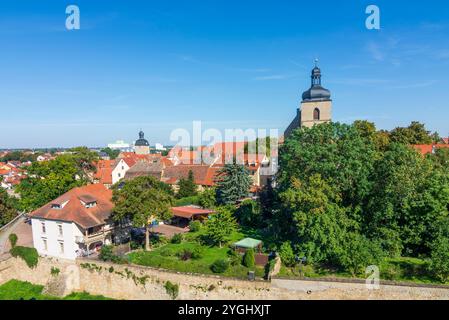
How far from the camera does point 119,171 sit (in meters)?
62.7

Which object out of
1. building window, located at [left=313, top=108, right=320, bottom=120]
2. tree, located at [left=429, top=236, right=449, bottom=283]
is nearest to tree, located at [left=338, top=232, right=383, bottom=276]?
tree, located at [left=429, top=236, right=449, bottom=283]

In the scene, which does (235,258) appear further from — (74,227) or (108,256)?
(74,227)

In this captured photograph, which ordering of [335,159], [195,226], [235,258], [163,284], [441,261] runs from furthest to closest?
1. [195,226]
2. [335,159]
3. [235,258]
4. [163,284]
5. [441,261]

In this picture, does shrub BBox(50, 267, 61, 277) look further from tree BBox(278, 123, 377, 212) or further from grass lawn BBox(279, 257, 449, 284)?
tree BBox(278, 123, 377, 212)

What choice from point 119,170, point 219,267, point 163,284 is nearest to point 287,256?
point 219,267

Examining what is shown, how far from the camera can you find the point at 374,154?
24.2m

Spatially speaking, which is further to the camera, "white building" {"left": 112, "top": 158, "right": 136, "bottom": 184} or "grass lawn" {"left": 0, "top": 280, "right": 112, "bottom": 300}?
"white building" {"left": 112, "top": 158, "right": 136, "bottom": 184}

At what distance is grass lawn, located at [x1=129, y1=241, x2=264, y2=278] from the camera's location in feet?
70.8

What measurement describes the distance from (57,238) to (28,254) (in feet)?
9.08

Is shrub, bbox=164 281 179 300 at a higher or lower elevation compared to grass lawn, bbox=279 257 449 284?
lower

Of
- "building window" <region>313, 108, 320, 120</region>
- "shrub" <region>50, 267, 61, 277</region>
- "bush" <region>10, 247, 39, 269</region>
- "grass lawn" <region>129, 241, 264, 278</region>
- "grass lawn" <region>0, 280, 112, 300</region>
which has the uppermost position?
"building window" <region>313, 108, 320, 120</region>

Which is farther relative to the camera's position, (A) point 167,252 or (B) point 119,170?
(B) point 119,170

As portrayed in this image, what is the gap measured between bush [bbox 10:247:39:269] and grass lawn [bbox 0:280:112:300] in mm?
1667
